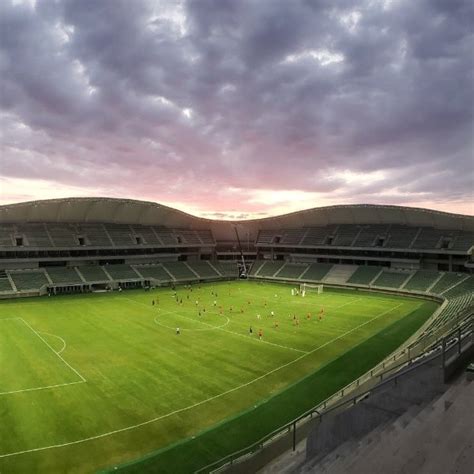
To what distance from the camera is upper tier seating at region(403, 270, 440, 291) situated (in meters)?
58.3

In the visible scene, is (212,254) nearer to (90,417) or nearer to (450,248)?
(450,248)

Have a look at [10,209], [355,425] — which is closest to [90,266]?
[10,209]

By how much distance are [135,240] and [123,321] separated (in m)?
36.9

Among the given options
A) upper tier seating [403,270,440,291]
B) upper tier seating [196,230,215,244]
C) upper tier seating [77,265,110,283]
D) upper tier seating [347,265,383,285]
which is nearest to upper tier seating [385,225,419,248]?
upper tier seating [347,265,383,285]

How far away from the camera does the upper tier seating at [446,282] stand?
2179 inches

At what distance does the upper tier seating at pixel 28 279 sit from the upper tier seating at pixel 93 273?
6.05 m

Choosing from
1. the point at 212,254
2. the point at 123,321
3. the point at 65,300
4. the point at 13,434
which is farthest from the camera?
the point at 212,254

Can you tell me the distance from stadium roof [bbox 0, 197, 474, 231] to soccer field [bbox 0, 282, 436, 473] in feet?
70.7

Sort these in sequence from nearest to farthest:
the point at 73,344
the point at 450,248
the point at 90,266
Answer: the point at 73,344, the point at 450,248, the point at 90,266

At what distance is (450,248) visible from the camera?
61.7 metres

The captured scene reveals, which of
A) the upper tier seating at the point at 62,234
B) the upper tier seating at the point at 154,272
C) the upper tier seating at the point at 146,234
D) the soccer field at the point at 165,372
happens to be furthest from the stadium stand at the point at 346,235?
the upper tier seating at the point at 62,234

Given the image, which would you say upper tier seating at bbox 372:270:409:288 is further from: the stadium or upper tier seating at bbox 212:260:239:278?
upper tier seating at bbox 212:260:239:278

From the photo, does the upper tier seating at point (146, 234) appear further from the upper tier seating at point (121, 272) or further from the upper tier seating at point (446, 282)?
the upper tier seating at point (446, 282)

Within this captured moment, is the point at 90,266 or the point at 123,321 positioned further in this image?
the point at 90,266
